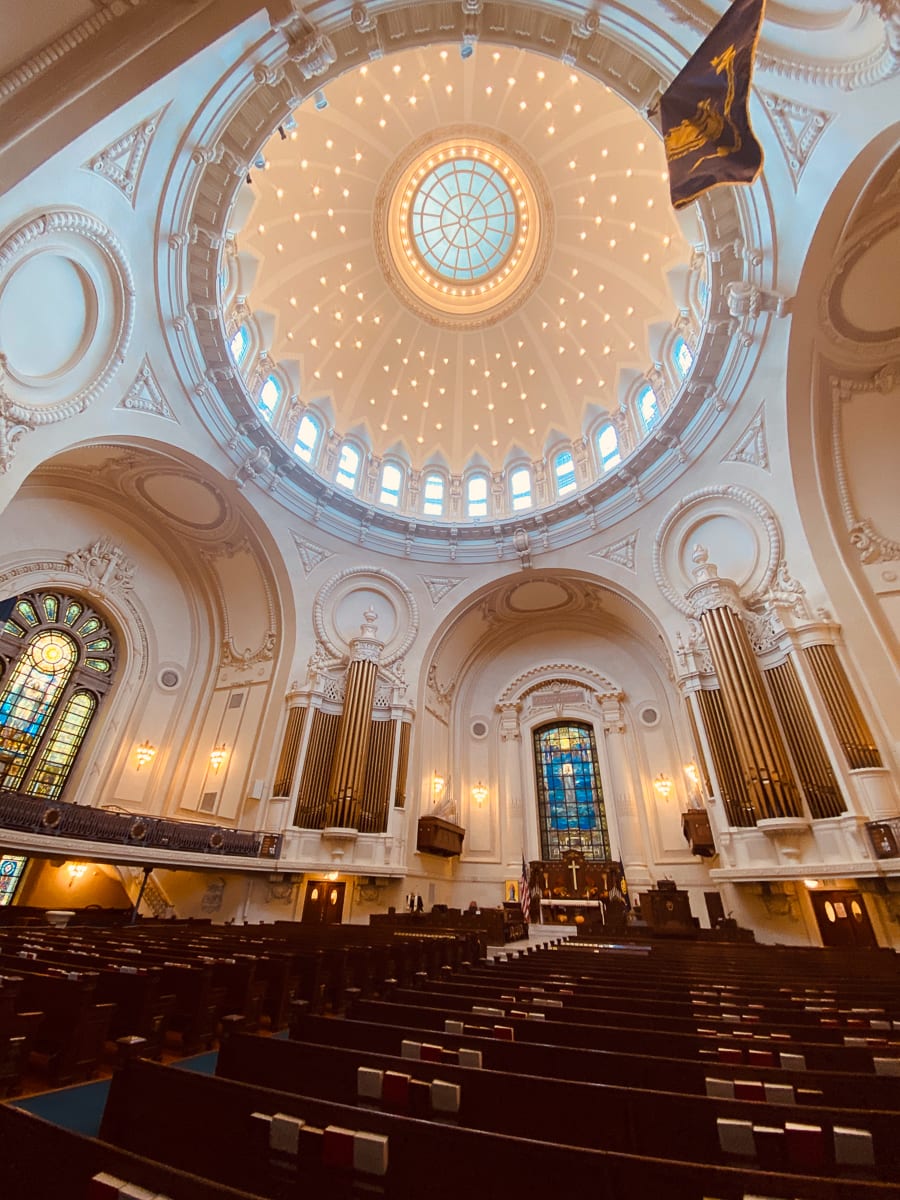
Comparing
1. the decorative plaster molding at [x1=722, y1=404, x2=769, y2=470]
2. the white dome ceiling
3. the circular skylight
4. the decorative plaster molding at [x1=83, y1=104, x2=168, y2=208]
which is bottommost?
the decorative plaster molding at [x1=722, y1=404, x2=769, y2=470]

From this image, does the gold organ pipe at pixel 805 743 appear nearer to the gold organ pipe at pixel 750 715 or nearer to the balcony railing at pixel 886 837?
the gold organ pipe at pixel 750 715

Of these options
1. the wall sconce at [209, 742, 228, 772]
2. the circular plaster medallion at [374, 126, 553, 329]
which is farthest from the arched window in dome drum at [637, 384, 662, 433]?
the wall sconce at [209, 742, 228, 772]

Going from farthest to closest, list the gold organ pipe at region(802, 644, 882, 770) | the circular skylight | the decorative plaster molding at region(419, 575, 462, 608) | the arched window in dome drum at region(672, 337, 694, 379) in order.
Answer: the circular skylight < the decorative plaster molding at region(419, 575, 462, 608) < the arched window in dome drum at region(672, 337, 694, 379) < the gold organ pipe at region(802, 644, 882, 770)

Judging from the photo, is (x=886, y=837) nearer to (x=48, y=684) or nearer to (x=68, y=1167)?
(x=68, y=1167)

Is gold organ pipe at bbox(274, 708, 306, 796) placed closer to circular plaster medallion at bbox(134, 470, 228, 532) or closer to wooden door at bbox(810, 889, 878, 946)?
circular plaster medallion at bbox(134, 470, 228, 532)

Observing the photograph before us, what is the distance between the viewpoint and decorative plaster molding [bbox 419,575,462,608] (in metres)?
18.4

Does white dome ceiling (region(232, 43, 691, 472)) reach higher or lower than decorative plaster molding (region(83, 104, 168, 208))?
higher

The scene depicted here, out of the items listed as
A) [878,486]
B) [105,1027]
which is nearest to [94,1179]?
[105,1027]

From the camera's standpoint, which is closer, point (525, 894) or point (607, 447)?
point (525, 894)

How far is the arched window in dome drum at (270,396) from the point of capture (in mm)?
16650

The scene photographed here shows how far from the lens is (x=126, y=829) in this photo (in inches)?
427

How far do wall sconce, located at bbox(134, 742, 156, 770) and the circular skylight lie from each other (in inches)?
824

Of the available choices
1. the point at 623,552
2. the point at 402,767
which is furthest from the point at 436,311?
the point at 402,767

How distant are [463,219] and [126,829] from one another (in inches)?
936
